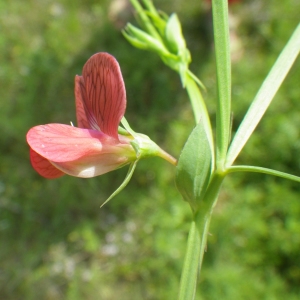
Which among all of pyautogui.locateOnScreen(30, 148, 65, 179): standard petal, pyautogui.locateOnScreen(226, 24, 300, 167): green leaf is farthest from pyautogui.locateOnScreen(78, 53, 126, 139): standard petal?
pyautogui.locateOnScreen(226, 24, 300, 167): green leaf

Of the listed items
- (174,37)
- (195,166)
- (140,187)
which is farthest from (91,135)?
(140,187)

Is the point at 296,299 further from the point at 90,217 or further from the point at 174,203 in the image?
the point at 90,217

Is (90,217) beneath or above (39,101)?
beneath

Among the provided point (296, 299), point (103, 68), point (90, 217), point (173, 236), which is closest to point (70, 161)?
point (103, 68)

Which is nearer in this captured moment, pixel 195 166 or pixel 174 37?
pixel 195 166

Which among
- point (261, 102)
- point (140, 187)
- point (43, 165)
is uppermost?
point (261, 102)

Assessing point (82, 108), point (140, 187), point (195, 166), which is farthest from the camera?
point (140, 187)

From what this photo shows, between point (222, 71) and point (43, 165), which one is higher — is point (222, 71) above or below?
above

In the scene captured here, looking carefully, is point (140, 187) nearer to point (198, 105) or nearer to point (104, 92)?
point (198, 105)

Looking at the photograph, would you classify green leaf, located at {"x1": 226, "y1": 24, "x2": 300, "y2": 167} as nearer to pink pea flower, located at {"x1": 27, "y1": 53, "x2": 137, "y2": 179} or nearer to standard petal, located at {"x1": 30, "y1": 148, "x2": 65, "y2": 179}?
pink pea flower, located at {"x1": 27, "y1": 53, "x2": 137, "y2": 179}
